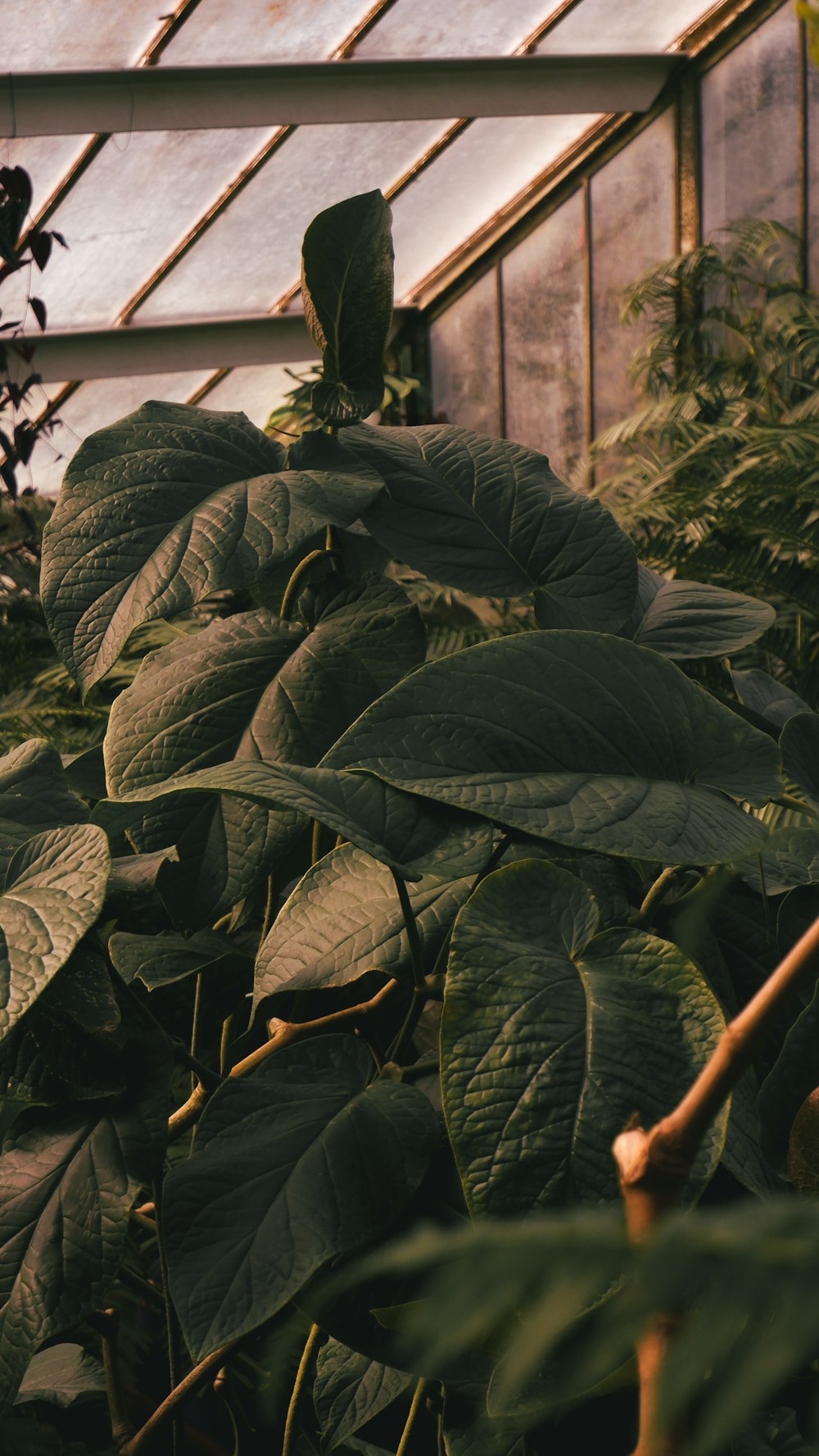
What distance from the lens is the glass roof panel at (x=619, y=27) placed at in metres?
5.39

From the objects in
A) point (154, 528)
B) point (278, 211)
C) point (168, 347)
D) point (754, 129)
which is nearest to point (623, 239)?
point (754, 129)

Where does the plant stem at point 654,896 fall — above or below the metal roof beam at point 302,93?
below

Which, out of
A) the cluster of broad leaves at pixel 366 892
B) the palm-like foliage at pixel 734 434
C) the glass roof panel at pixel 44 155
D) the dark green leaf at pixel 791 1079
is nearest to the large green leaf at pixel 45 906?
the cluster of broad leaves at pixel 366 892

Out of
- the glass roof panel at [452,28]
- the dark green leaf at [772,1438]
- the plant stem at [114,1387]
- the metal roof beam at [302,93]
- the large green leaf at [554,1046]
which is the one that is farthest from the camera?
the glass roof panel at [452,28]

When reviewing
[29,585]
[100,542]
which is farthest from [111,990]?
[29,585]

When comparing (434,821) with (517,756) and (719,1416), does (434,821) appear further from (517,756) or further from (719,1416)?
(719,1416)

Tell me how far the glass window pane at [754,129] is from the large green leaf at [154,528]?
5.58 metres

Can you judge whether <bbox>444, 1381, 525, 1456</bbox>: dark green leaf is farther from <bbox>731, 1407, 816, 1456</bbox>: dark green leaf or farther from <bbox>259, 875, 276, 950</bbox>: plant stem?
<bbox>259, 875, 276, 950</bbox>: plant stem

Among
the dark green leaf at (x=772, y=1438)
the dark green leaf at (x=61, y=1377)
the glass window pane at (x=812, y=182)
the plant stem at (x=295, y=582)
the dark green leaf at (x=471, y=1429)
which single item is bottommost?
the dark green leaf at (x=61, y=1377)

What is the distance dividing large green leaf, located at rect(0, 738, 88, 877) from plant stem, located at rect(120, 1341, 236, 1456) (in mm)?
210

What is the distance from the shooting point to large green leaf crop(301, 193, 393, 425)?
55cm

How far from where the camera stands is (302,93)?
4840 millimetres

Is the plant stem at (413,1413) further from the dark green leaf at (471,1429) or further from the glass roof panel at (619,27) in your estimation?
the glass roof panel at (619,27)

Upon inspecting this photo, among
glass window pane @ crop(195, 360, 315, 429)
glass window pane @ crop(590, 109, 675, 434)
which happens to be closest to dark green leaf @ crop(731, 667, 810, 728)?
glass window pane @ crop(590, 109, 675, 434)
